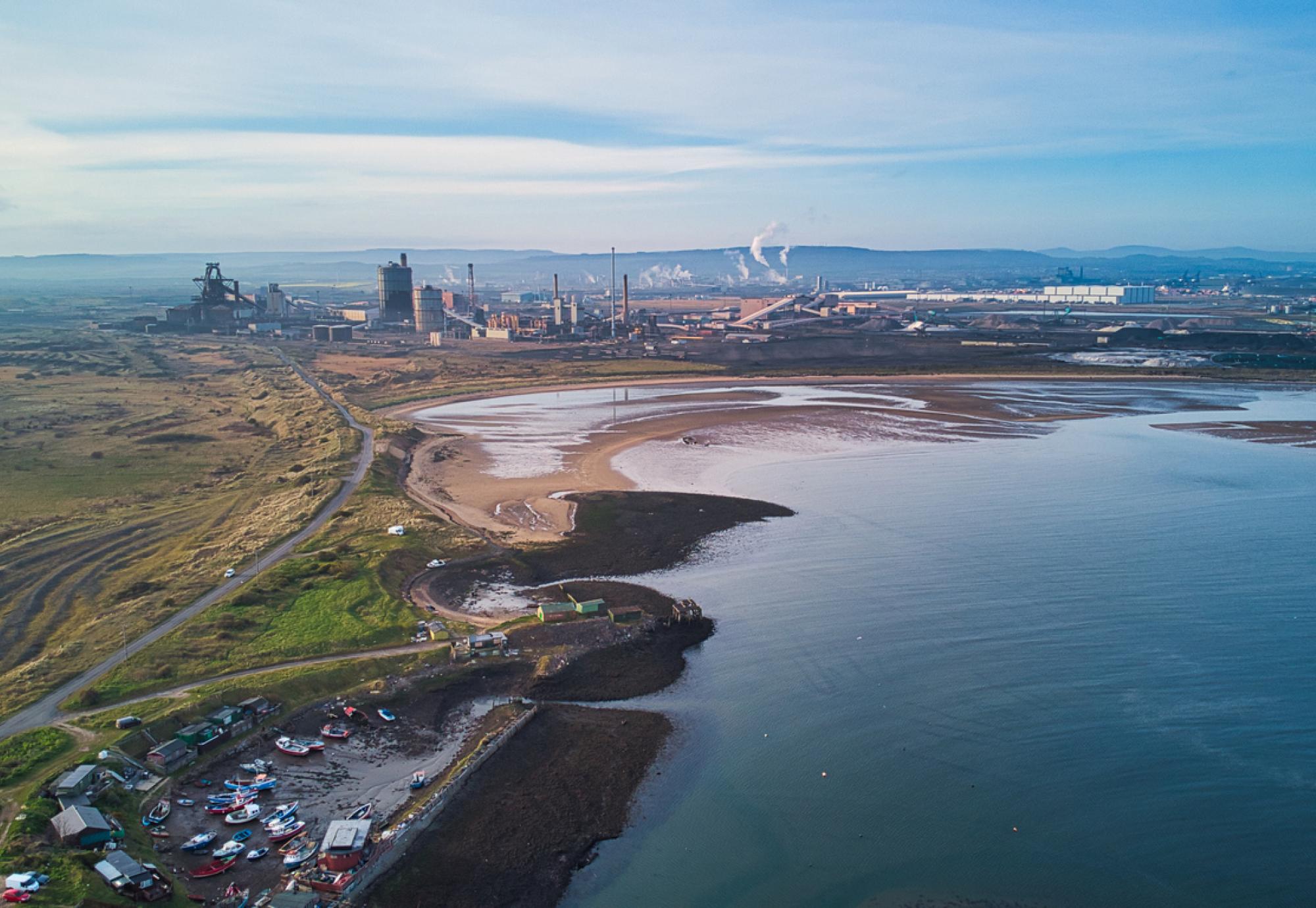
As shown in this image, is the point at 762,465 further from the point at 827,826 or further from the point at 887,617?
the point at 827,826

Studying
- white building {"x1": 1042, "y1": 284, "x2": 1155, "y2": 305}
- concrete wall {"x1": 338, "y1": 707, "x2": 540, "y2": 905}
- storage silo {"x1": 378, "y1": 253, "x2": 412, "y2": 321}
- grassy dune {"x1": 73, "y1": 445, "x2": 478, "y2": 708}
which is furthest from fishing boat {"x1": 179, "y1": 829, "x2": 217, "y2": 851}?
white building {"x1": 1042, "y1": 284, "x2": 1155, "y2": 305}

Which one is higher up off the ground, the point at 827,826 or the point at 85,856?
the point at 85,856

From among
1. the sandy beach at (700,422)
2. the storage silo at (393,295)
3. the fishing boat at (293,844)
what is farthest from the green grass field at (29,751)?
the storage silo at (393,295)

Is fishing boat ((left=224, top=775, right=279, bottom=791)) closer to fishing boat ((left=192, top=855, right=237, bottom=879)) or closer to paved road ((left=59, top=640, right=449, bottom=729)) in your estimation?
fishing boat ((left=192, top=855, right=237, bottom=879))

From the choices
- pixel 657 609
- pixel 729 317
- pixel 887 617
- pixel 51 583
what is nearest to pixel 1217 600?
pixel 887 617

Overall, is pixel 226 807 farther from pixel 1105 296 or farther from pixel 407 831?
pixel 1105 296

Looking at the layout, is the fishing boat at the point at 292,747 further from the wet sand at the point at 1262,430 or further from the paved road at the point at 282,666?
the wet sand at the point at 1262,430
